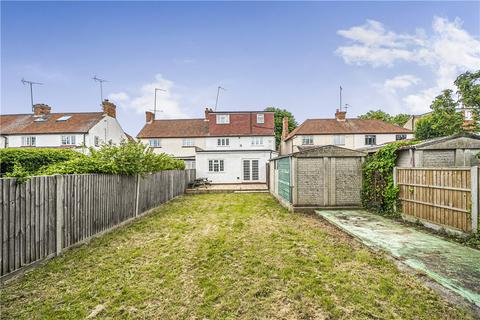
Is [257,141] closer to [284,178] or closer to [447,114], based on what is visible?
[284,178]

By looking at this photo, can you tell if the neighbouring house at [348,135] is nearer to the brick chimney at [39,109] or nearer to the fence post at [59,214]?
the fence post at [59,214]

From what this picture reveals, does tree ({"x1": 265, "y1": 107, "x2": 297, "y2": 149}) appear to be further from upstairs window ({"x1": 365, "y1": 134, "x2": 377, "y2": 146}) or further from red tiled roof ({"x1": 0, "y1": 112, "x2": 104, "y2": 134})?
red tiled roof ({"x1": 0, "y1": 112, "x2": 104, "y2": 134})

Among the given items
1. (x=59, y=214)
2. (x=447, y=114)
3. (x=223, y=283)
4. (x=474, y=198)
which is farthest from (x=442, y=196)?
(x=447, y=114)

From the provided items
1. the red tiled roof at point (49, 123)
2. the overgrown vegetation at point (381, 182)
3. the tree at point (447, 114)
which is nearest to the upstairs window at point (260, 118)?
the tree at point (447, 114)

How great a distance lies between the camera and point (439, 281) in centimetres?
345

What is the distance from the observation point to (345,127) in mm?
30297

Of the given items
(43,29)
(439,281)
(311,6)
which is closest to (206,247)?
(439,281)

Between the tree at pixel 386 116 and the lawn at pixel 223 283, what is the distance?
4886cm

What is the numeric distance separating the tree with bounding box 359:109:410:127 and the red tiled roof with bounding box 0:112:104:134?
159 ft

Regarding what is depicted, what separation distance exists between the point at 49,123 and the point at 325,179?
107 ft

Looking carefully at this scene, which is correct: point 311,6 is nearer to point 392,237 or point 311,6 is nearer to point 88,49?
point 392,237

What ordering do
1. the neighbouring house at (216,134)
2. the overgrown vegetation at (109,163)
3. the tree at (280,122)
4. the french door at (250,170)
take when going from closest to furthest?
the overgrown vegetation at (109,163) < the french door at (250,170) < the neighbouring house at (216,134) < the tree at (280,122)

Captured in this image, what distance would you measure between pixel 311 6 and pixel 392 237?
40.9 ft

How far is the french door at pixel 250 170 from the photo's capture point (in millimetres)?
21098
